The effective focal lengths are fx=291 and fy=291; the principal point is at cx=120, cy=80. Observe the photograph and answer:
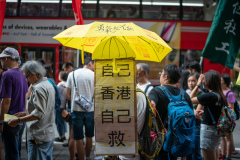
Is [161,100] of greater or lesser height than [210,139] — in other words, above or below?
above

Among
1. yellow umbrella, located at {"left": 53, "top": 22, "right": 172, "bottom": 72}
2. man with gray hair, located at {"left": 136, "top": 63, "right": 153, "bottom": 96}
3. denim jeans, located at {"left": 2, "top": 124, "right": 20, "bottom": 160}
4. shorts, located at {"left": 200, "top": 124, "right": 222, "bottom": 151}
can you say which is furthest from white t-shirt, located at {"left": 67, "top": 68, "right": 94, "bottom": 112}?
shorts, located at {"left": 200, "top": 124, "right": 222, "bottom": 151}

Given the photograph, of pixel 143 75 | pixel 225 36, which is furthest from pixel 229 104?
pixel 225 36

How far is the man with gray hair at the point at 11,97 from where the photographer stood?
3879 millimetres

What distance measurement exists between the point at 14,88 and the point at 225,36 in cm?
279

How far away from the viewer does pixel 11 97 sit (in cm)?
403

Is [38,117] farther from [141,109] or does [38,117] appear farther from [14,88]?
[141,109]

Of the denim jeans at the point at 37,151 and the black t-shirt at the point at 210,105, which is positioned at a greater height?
the black t-shirt at the point at 210,105

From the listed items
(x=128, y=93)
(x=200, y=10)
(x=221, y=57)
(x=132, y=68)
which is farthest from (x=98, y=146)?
(x=200, y=10)

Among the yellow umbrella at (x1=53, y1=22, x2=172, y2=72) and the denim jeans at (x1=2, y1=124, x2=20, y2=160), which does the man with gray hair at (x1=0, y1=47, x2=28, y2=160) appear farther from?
the yellow umbrella at (x1=53, y1=22, x2=172, y2=72)

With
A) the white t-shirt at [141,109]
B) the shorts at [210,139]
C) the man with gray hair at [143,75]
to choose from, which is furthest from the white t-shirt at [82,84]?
the white t-shirt at [141,109]

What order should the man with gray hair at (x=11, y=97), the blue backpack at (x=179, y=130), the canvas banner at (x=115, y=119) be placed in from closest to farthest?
the canvas banner at (x=115, y=119) → the blue backpack at (x=179, y=130) → the man with gray hair at (x=11, y=97)

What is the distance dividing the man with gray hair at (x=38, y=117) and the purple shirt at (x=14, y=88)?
448 mm

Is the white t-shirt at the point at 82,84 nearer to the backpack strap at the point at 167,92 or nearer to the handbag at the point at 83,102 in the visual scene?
the handbag at the point at 83,102

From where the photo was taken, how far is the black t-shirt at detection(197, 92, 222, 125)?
13.1 feet
